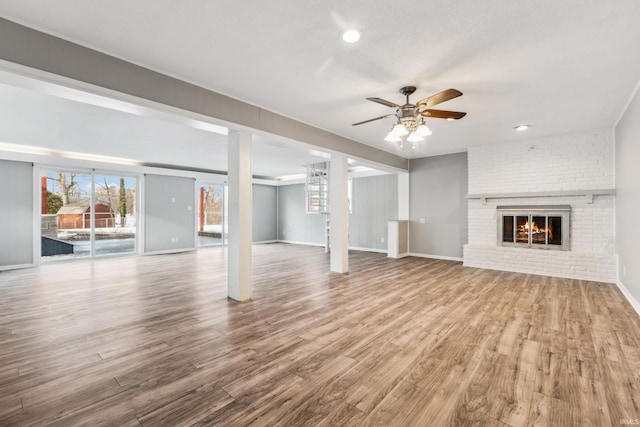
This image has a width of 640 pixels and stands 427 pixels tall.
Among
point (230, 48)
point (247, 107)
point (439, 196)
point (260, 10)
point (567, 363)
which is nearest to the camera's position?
point (260, 10)

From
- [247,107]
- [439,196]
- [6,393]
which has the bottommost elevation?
[6,393]

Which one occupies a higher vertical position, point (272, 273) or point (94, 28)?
point (94, 28)

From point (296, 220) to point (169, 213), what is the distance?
4.46 m

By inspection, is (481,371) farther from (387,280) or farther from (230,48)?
(230,48)

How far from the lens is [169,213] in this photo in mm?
8906

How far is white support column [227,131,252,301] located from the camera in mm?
3904

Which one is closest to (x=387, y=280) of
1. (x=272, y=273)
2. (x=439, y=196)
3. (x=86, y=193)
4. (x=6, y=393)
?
(x=272, y=273)

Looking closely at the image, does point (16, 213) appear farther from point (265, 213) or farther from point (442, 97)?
point (442, 97)

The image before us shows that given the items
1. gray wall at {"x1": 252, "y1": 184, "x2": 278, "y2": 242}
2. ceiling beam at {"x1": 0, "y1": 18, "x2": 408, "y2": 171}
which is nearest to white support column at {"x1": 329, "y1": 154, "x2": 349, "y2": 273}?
ceiling beam at {"x1": 0, "y1": 18, "x2": 408, "y2": 171}

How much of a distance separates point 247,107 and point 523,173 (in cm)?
558

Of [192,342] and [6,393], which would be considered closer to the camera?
[6,393]

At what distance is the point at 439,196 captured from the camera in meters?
7.37

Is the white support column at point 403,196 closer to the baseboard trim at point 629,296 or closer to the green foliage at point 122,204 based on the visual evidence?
the baseboard trim at point 629,296

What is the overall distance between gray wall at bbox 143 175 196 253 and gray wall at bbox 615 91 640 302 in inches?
392
